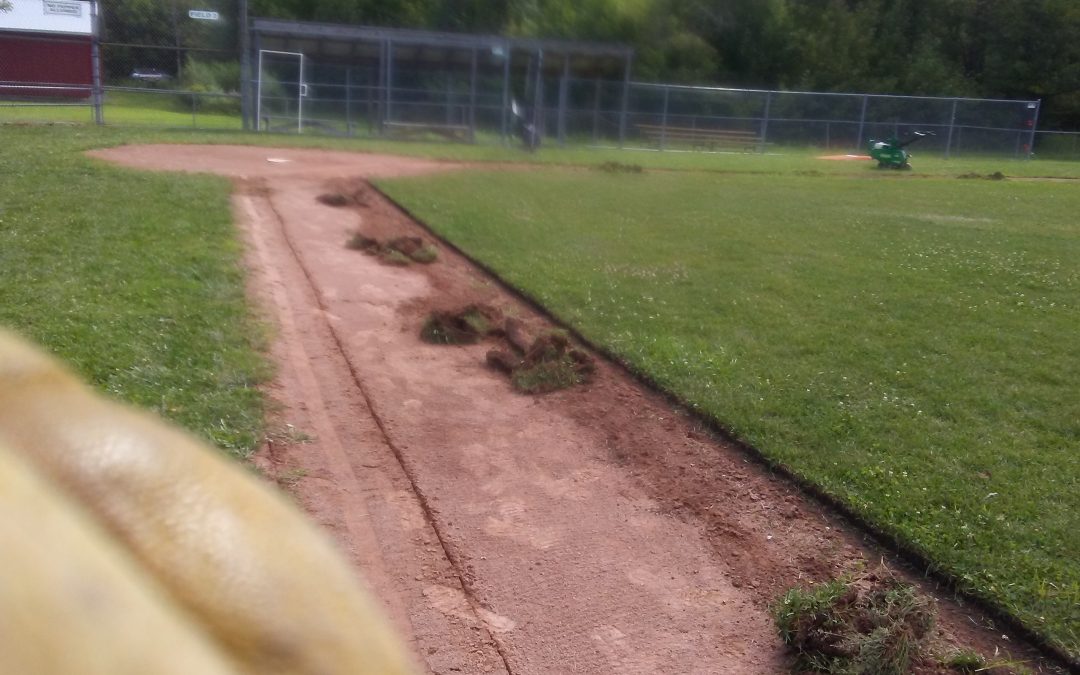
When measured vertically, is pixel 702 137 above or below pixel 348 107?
below

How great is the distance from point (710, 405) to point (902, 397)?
4.18 feet

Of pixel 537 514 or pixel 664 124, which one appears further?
pixel 664 124

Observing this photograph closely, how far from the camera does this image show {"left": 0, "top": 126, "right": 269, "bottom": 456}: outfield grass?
5.29 m

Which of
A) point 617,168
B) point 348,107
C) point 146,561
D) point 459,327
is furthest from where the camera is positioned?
point 348,107

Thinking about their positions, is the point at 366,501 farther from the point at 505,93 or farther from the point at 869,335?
the point at 505,93

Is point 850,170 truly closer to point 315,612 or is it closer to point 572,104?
point 572,104

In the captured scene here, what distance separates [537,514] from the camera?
181 inches

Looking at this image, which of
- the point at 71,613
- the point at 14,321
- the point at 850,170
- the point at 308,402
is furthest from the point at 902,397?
the point at 850,170

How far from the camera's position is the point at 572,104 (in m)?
28.3

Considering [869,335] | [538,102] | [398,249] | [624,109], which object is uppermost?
[538,102]

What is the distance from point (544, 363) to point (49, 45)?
97.8ft

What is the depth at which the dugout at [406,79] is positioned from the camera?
2516 cm

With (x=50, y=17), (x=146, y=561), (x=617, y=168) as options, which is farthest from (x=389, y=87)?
(x=146, y=561)

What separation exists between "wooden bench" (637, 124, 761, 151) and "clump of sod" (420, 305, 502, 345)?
22.8 m
